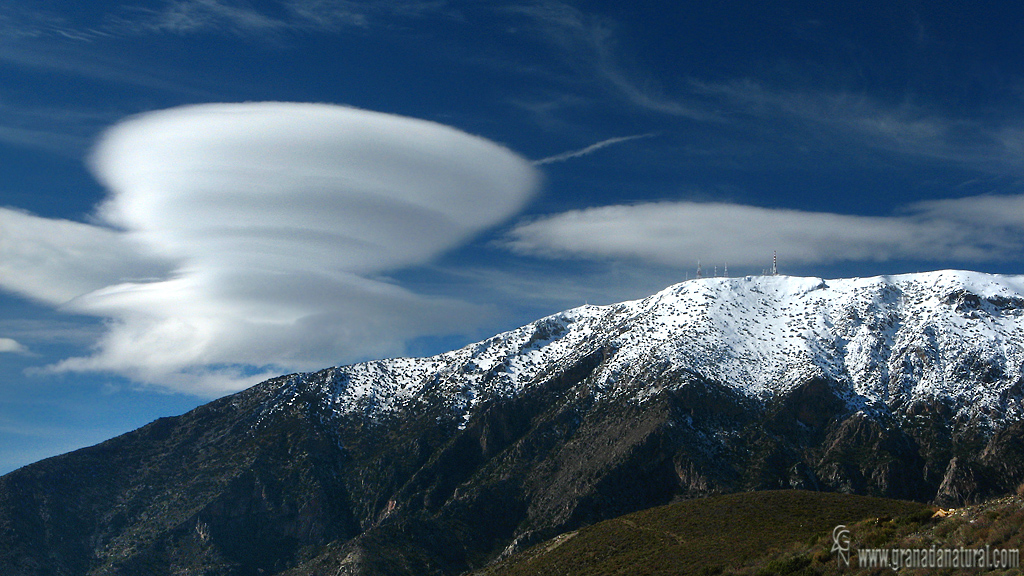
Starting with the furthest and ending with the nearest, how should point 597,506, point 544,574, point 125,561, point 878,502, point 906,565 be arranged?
point 125,561 → point 597,506 → point 878,502 → point 544,574 → point 906,565

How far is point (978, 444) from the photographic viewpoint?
19750 centimetres

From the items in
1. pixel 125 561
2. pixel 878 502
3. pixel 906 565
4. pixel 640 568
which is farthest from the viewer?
pixel 125 561

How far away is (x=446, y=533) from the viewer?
187 metres

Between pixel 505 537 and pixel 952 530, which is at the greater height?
pixel 952 530

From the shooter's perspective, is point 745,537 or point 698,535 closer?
point 745,537

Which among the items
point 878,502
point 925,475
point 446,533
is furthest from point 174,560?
point 925,475

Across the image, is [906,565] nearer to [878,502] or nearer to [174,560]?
[878,502]

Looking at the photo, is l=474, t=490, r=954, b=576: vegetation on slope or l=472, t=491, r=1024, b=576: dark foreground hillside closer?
l=472, t=491, r=1024, b=576: dark foreground hillside

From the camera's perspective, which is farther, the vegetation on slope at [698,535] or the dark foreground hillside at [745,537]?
the vegetation on slope at [698,535]

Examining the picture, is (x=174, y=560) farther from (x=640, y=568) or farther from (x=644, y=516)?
(x=640, y=568)

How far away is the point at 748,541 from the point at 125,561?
159 m

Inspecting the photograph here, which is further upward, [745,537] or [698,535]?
[698,535]

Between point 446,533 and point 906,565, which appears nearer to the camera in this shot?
point 906,565

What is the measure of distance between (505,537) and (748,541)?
9420 cm
